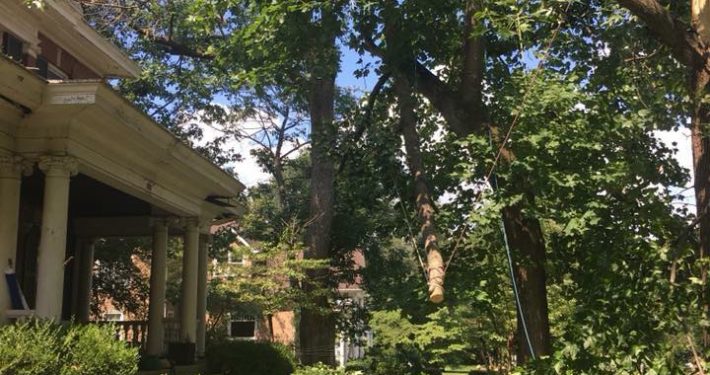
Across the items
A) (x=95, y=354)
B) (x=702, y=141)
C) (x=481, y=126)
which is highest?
(x=481, y=126)

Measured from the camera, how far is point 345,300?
24.1m

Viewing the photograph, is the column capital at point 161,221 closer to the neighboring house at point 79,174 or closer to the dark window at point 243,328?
the neighboring house at point 79,174

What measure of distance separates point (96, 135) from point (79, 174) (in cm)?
171

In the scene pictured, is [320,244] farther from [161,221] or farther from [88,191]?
[88,191]

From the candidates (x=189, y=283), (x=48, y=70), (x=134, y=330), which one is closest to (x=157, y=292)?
(x=189, y=283)

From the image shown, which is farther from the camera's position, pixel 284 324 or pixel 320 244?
pixel 284 324

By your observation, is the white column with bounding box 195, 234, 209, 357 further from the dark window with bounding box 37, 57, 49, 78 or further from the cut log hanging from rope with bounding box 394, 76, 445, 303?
the cut log hanging from rope with bounding box 394, 76, 445, 303

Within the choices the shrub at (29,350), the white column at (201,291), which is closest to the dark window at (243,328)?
the white column at (201,291)

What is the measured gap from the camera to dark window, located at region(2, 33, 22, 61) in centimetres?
1206

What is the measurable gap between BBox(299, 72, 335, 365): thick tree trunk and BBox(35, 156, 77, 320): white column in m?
11.0

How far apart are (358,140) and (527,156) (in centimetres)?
360

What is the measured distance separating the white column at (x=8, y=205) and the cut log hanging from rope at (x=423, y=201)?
534 centimetres

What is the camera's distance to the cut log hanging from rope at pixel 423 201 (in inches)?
248

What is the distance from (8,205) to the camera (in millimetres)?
9734
